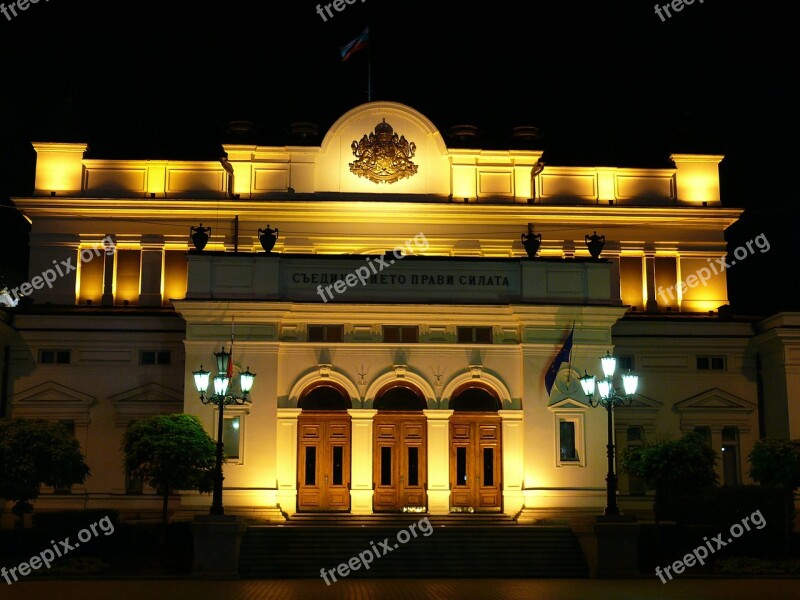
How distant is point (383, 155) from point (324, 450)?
14181 mm

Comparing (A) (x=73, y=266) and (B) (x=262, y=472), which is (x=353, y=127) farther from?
(B) (x=262, y=472)

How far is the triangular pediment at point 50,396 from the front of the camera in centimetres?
4209

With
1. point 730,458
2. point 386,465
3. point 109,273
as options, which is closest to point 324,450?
point 386,465

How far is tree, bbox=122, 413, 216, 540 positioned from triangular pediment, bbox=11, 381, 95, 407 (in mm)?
7058

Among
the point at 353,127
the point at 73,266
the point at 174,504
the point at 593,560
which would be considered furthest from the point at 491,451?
the point at 73,266

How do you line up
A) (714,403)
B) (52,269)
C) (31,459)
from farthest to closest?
(52,269), (714,403), (31,459)

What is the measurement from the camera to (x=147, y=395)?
42.2 meters

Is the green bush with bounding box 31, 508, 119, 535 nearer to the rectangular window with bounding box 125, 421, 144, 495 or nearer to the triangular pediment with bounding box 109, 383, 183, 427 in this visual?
the rectangular window with bounding box 125, 421, 144, 495

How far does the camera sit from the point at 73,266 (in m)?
47.7

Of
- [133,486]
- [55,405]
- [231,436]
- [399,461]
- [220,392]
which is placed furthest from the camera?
[55,405]

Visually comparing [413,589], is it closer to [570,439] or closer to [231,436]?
[231,436]

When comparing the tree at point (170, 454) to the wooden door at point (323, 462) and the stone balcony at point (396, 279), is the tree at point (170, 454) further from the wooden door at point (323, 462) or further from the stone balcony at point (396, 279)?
the stone balcony at point (396, 279)

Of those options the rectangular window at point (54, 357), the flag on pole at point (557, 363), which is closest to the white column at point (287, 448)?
the flag on pole at point (557, 363)

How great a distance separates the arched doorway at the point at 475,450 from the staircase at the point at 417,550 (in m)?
2.57
